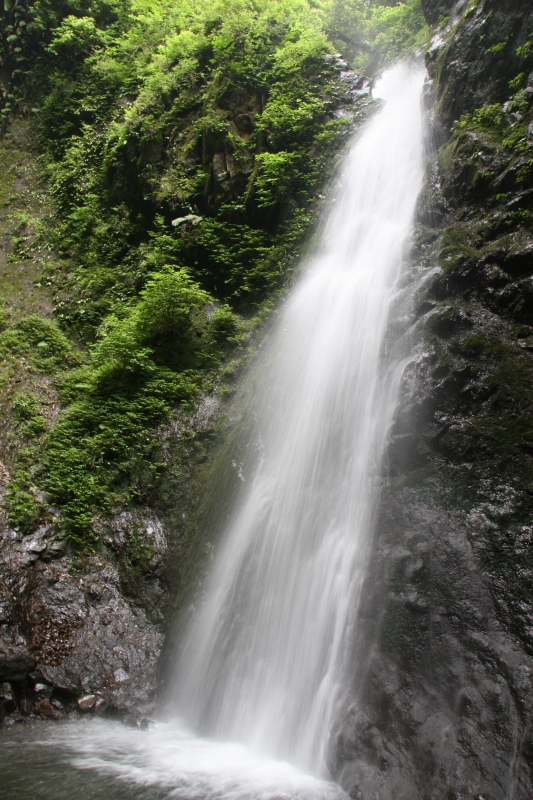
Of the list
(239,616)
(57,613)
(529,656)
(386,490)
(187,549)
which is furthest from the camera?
(187,549)

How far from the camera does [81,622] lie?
534cm

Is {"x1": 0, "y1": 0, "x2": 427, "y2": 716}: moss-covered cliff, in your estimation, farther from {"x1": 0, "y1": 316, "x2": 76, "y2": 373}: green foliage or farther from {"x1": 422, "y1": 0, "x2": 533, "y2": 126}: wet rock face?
{"x1": 422, "y1": 0, "x2": 533, "y2": 126}: wet rock face

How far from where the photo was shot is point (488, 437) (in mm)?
4180

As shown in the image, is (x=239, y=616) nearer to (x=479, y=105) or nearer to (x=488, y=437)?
(x=488, y=437)

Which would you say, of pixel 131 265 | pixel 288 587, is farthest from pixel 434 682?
pixel 131 265

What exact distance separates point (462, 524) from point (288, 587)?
1934mm

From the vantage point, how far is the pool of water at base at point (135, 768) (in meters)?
3.33

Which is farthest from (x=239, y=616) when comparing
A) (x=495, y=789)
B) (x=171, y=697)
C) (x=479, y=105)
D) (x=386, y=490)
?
(x=479, y=105)

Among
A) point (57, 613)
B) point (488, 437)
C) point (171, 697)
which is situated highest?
point (488, 437)

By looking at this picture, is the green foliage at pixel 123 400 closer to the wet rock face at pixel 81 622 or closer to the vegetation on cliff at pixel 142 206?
the vegetation on cliff at pixel 142 206

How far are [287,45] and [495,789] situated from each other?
1432 centimetres

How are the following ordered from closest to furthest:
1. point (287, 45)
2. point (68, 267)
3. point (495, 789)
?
point (495, 789), point (68, 267), point (287, 45)

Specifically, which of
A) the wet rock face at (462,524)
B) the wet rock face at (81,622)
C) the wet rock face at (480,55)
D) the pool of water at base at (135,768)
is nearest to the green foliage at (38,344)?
the wet rock face at (81,622)

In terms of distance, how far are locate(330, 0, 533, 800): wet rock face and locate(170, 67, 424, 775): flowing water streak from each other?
0.32 meters
